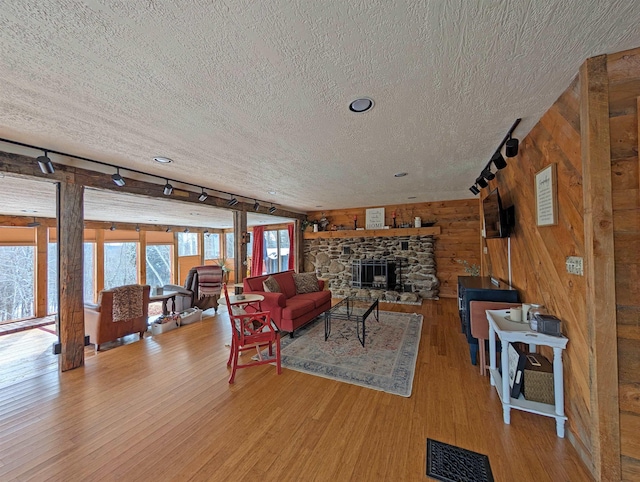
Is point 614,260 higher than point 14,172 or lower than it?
lower

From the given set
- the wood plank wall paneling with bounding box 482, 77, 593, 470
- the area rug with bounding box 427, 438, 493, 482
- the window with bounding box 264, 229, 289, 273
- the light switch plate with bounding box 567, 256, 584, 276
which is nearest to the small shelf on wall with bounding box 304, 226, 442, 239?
the window with bounding box 264, 229, 289, 273

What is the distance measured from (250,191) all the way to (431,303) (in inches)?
181

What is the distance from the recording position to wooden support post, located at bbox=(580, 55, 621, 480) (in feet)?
4.34

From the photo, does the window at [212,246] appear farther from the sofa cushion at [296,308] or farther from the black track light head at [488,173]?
the black track light head at [488,173]

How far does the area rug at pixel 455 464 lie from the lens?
142cm

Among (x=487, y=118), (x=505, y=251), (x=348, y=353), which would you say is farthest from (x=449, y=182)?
(x=348, y=353)

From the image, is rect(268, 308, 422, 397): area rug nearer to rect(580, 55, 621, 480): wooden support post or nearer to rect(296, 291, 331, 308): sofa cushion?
rect(296, 291, 331, 308): sofa cushion

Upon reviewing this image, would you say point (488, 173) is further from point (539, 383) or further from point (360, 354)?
point (360, 354)

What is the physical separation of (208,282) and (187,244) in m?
5.68

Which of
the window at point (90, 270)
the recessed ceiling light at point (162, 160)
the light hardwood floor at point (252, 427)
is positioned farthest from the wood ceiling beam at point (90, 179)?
the window at point (90, 270)

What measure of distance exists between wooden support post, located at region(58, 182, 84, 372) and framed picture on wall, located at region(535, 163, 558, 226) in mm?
4608

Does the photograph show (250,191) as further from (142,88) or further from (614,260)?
(614,260)

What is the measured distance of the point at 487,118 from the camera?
203 centimetres

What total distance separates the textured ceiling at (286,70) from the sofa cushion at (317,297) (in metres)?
2.57
